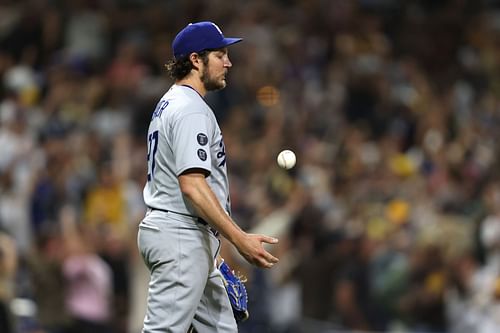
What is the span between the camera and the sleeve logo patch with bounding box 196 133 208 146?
20.6 ft

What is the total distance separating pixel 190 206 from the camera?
21.1ft

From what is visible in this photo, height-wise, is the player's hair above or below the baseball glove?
above

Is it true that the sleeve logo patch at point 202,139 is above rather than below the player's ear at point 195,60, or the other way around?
below

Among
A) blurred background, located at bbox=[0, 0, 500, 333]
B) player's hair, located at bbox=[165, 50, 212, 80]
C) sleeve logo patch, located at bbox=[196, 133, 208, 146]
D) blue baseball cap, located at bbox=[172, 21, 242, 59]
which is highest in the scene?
blue baseball cap, located at bbox=[172, 21, 242, 59]

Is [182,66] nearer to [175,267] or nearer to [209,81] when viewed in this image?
[209,81]

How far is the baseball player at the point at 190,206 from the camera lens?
6.19 meters

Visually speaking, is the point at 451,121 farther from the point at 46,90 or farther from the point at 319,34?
the point at 46,90

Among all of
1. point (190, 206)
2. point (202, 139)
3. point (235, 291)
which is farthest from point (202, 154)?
point (235, 291)

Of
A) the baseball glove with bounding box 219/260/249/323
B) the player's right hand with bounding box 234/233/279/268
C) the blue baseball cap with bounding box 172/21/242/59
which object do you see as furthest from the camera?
the baseball glove with bounding box 219/260/249/323

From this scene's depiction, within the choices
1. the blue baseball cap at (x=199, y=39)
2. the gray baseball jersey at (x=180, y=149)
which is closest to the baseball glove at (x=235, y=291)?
the gray baseball jersey at (x=180, y=149)

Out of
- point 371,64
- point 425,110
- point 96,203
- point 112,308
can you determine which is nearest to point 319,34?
point 371,64

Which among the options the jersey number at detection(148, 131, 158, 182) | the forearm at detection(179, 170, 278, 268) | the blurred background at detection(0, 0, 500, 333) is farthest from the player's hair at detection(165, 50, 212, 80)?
the blurred background at detection(0, 0, 500, 333)

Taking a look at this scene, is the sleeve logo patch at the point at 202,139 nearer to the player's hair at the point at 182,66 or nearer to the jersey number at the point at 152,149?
the jersey number at the point at 152,149

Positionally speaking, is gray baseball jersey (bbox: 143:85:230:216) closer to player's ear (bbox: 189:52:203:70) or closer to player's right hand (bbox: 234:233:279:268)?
player's ear (bbox: 189:52:203:70)
